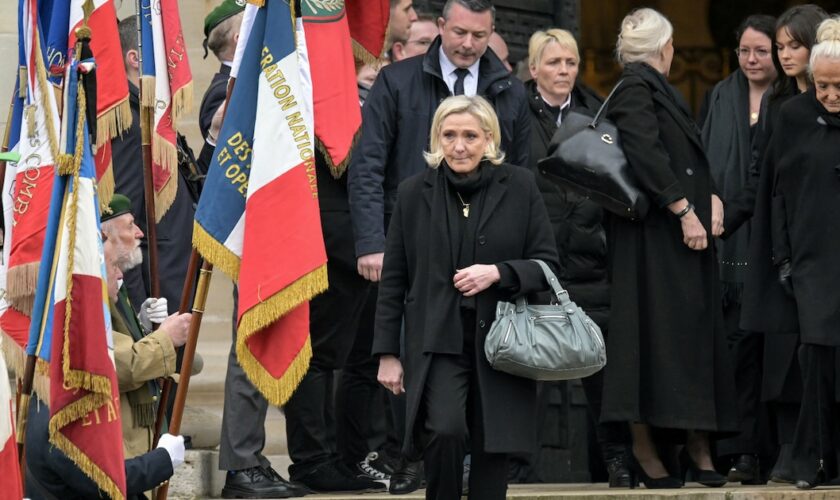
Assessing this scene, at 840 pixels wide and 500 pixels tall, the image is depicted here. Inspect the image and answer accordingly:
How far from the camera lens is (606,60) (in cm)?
1652

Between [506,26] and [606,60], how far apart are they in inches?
157

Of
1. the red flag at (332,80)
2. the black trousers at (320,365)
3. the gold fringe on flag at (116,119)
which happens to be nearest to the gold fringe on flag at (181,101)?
the gold fringe on flag at (116,119)

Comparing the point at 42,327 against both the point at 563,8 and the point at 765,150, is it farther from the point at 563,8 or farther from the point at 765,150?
the point at 563,8

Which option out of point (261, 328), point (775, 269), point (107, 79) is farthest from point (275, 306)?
point (775, 269)

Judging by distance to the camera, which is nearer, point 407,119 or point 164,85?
point 164,85

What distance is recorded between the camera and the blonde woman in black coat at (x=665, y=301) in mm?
9844

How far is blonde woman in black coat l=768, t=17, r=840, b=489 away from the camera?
9648 mm

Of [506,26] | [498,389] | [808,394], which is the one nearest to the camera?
[498,389]

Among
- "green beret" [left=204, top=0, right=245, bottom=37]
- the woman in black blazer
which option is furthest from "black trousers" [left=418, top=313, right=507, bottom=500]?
"green beret" [left=204, top=0, right=245, bottom=37]

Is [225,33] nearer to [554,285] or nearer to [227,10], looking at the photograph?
[227,10]

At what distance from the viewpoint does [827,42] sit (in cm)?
966

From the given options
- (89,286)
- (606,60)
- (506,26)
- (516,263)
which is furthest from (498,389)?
(606,60)

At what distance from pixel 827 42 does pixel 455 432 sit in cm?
275

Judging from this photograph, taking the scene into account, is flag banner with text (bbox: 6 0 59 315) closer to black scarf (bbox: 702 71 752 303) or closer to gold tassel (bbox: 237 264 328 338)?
gold tassel (bbox: 237 264 328 338)
